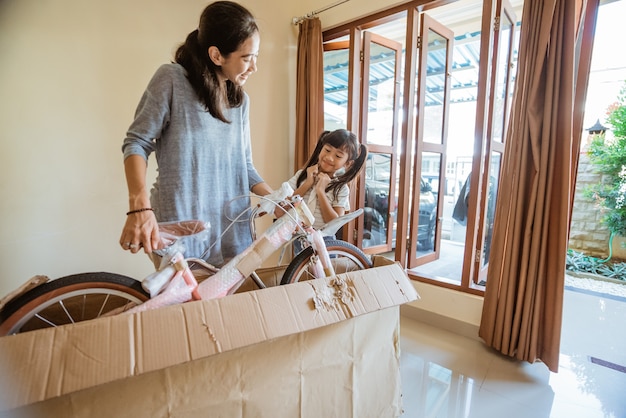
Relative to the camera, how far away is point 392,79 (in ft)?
8.80

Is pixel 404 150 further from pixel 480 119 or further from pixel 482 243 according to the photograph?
pixel 482 243

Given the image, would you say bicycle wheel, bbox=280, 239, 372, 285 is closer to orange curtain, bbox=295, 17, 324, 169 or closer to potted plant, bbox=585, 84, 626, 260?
orange curtain, bbox=295, 17, 324, 169

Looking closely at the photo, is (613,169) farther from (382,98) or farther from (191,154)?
(191,154)

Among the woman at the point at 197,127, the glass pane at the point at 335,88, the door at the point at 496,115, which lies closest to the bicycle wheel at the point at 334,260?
the woman at the point at 197,127

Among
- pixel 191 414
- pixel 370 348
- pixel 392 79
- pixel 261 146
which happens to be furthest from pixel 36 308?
pixel 392 79

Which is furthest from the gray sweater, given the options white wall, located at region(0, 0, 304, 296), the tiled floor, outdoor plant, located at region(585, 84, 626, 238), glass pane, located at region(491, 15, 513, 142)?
outdoor plant, located at region(585, 84, 626, 238)

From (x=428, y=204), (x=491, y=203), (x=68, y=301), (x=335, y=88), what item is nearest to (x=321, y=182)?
(x=68, y=301)

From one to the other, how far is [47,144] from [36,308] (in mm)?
1038

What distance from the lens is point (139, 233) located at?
69 cm

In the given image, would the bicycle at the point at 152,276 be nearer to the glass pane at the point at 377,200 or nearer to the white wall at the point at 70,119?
the white wall at the point at 70,119

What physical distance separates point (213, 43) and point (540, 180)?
161 cm

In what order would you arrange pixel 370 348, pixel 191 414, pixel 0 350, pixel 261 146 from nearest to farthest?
pixel 0 350 < pixel 191 414 < pixel 370 348 < pixel 261 146

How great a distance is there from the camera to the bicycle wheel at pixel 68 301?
2.13 feet

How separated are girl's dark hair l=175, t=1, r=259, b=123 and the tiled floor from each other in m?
1.47
